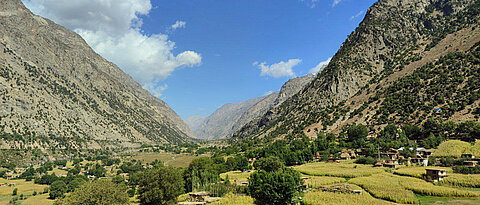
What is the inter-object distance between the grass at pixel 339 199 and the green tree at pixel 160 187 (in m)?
24.2

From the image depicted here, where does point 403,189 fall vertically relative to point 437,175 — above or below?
below

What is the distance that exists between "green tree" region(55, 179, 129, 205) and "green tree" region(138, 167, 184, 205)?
7222mm

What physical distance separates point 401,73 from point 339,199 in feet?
399

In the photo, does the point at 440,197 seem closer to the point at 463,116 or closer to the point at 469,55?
the point at 463,116

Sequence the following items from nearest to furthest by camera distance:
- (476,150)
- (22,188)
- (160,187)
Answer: (160,187) → (476,150) → (22,188)

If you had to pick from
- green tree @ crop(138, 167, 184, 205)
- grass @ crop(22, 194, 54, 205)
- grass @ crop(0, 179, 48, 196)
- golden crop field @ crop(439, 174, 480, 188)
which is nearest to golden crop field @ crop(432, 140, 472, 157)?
golden crop field @ crop(439, 174, 480, 188)

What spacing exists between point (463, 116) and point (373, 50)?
3513 inches

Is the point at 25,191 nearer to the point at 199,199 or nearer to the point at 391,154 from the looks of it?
the point at 199,199

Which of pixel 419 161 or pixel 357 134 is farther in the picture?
pixel 357 134

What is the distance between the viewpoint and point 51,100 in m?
199

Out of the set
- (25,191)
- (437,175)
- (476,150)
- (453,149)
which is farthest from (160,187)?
(25,191)

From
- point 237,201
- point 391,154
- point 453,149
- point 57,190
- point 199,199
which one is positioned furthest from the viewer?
point 57,190

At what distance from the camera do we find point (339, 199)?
2992 centimetres

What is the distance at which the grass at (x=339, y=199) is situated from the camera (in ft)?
93.3
